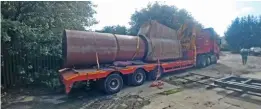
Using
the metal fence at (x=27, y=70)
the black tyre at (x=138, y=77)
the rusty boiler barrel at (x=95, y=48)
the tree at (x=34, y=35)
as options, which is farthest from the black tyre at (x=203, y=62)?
the metal fence at (x=27, y=70)

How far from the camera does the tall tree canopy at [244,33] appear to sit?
124 feet

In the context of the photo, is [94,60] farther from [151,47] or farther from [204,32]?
[204,32]

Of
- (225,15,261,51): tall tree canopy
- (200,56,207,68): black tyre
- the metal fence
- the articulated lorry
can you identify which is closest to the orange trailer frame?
the articulated lorry

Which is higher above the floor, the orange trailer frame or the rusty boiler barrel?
the rusty boiler barrel

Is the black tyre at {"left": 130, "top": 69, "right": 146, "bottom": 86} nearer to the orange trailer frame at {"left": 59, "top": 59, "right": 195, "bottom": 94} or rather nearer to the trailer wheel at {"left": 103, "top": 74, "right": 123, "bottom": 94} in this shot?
the orange trailer frame at {"left": 59, "top": 59, "right": 195, "bottom": 94}

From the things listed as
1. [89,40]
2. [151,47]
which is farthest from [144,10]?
[89,40]

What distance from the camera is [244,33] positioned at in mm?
38938

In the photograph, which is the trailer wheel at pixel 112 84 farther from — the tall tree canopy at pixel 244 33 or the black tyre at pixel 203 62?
the tall tree canopy at pixel 244 33

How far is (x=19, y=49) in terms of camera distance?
310 inches

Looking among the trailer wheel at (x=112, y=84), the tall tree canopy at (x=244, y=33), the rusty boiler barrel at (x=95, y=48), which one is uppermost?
the tall tree canopy at (x=244, y=33)

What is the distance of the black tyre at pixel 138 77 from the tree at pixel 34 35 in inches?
146

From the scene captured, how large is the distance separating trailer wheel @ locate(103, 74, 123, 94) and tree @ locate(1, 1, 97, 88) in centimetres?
289

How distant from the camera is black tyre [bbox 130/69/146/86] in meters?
8.87

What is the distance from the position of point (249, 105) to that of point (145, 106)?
3280 mm
